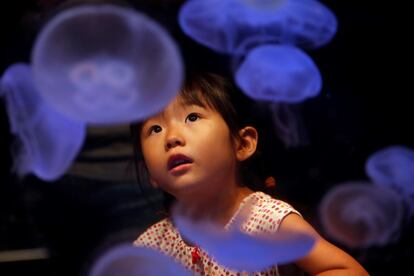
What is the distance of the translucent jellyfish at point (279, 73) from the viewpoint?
2819 millimetres

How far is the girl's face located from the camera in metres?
1.51

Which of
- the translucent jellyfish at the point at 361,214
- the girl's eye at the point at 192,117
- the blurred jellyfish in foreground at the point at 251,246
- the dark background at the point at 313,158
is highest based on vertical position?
the girl's eye at the point at 192,117

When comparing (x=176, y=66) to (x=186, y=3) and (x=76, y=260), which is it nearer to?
(x=186, y=3)

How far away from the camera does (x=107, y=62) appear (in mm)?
1751

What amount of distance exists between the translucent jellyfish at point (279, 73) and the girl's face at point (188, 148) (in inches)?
45.8

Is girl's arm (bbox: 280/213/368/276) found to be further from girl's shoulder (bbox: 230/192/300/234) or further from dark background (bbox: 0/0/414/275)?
dark background (bbox: 0/0/414/275)

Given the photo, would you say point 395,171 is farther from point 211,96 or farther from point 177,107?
point 177,107

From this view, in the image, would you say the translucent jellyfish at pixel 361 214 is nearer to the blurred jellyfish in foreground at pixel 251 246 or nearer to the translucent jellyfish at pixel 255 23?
the translucent jellyfish at pixel 255 23

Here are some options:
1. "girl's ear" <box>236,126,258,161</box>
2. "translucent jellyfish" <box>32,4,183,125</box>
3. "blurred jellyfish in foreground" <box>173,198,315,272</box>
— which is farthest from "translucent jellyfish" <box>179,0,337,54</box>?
"blurred jellyfish in foreground" <box>173,198,315,272</box>

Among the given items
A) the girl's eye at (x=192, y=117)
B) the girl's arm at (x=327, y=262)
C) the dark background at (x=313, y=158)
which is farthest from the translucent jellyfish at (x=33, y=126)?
the girl's arm at (x=327, y=262)

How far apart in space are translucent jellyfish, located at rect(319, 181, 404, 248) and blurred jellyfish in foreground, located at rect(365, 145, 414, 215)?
54mm

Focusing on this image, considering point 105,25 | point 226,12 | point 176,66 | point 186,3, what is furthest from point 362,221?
point 105,25

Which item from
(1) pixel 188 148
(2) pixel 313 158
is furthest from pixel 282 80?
(1) pixel 188 148

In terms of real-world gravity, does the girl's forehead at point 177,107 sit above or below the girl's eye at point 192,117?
above
